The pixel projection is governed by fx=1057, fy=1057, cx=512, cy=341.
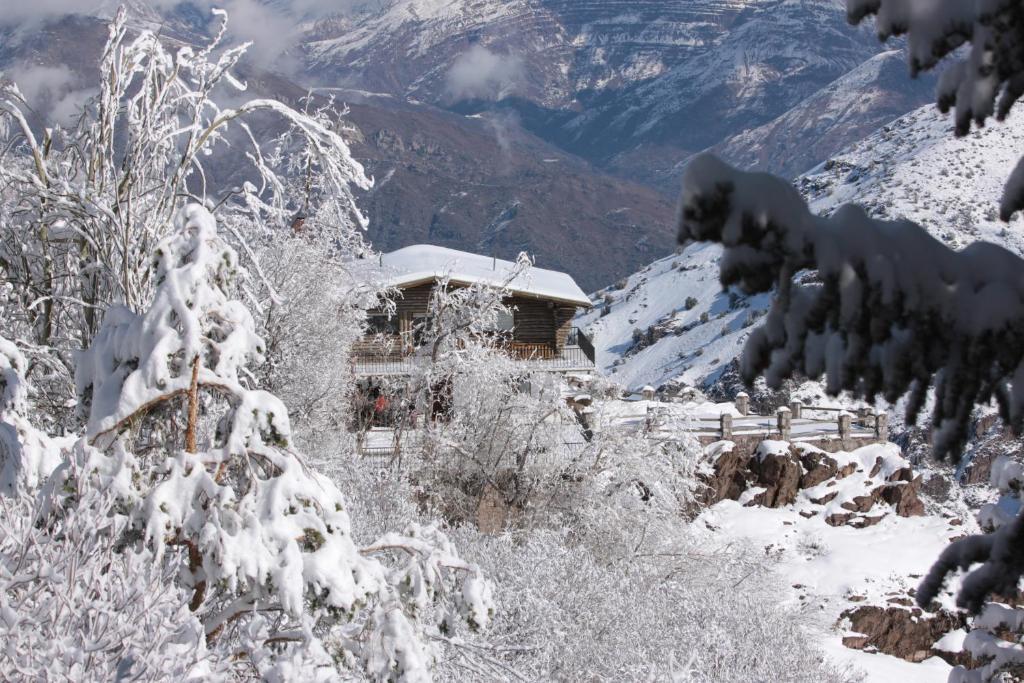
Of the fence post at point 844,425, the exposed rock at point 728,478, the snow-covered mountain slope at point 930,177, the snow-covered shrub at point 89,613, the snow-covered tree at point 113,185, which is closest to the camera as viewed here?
the snow-covered shrub at point 89,613

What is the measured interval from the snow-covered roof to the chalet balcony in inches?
53.1

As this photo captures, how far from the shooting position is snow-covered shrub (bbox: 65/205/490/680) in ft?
16.1

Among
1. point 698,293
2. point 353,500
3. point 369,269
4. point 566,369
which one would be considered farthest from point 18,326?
point 698,293

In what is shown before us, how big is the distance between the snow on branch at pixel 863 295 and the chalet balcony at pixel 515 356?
58.1ft

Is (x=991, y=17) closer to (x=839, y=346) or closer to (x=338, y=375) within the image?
(x=839, y=346)

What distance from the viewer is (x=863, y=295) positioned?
2.13m

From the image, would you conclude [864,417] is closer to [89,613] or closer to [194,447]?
[194,447]

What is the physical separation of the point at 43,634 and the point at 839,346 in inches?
159

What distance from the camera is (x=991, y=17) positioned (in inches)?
82.7

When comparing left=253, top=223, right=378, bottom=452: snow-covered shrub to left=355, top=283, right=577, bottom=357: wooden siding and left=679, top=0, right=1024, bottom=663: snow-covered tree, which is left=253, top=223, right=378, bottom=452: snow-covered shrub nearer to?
left=355, top=283, right=577, bottom=357: wooden siding

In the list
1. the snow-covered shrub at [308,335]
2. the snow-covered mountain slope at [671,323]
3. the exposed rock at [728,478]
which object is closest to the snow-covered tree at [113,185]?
the snow-covered shrub at [308,335]

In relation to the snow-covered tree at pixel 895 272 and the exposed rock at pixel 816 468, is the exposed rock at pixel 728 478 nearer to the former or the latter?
the exposed rock at pixel 816 468

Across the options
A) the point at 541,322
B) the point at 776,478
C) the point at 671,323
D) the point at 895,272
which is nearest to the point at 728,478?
the point at 776,478

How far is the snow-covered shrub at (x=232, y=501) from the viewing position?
4.90 m
